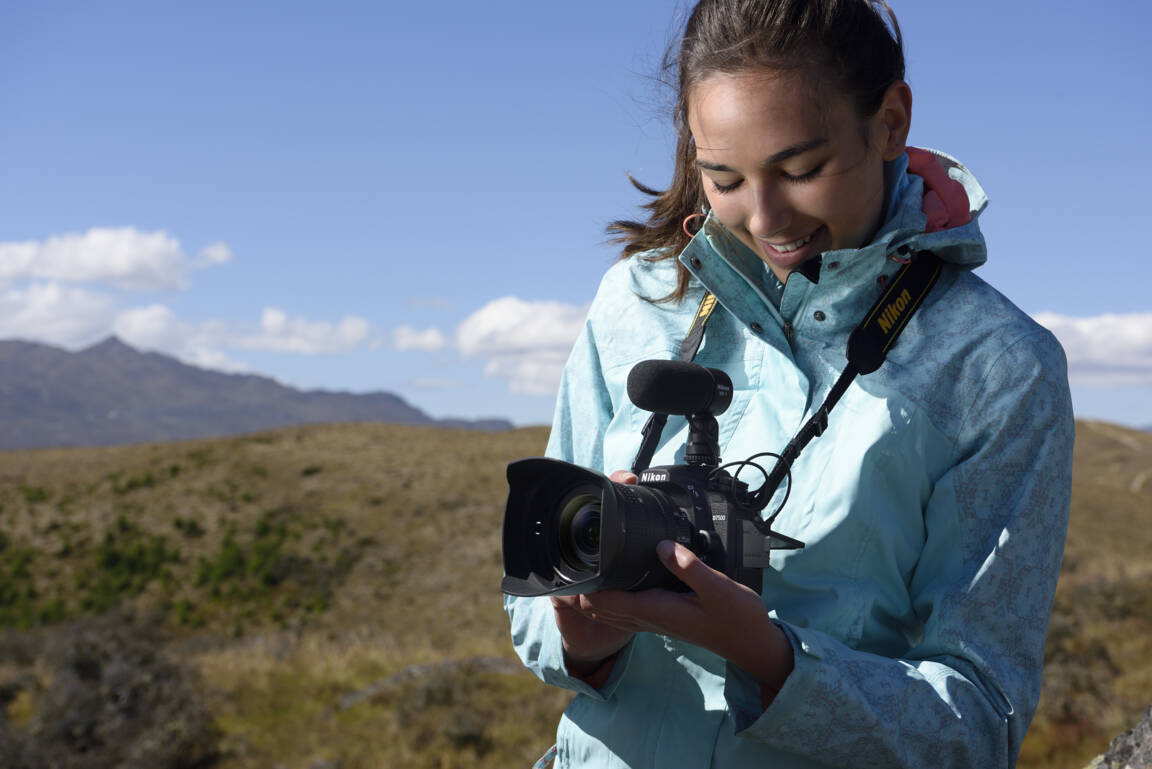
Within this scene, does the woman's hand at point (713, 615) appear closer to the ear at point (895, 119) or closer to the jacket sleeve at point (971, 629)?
the jacket sleeve at point (971, 629)

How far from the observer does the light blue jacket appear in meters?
1.60

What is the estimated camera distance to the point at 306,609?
96.3 ft

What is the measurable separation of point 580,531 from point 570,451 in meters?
0.51

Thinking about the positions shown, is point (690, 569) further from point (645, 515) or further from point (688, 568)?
point (645, 515)

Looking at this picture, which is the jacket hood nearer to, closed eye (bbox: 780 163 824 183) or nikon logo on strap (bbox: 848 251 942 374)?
nikon logo on strap (bbox: 848 251 942 374)

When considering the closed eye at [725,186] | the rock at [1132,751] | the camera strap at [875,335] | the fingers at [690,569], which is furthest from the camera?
the rock at [1132,751]

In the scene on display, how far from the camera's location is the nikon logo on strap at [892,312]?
5.88 feet

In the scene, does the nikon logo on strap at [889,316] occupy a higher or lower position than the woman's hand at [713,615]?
higher

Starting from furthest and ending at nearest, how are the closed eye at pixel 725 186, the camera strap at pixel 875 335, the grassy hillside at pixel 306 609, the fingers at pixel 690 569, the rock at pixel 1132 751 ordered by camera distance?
the grassy hillside at pixel 306 609 < the rock at pixel 1132 751 < the closed eye at pixel 725 186 < the camera strap at pixel 875 335 < the fingers at pixel 690 569

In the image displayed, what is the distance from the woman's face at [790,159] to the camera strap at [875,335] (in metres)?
0.15

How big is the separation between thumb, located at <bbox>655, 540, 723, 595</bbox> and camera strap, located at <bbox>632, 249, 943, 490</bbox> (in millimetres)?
251

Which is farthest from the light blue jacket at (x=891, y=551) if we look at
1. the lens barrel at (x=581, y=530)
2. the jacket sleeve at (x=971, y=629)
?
the lens barrel at (x=581, y=530)

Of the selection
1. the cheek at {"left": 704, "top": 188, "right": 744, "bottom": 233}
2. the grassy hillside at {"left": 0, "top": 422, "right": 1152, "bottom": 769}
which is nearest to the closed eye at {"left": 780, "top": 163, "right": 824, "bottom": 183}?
the cheek at {"left": 704, "top": 188, "right": 744, "bottom": 233}

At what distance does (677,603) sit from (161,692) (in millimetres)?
10694
